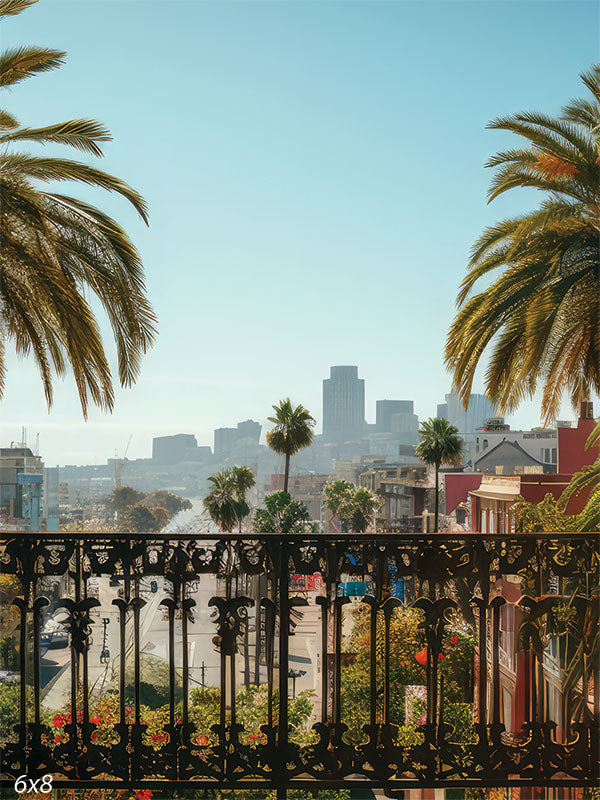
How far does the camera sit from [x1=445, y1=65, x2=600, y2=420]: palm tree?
19.2 feet

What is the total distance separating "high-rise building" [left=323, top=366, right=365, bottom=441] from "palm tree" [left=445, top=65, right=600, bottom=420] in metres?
168

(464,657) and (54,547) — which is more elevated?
(54,547)

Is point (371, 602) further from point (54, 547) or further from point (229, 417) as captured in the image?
point (229, 417)

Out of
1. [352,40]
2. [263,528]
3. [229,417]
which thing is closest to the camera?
[352,40]

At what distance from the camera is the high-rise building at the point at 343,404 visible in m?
180

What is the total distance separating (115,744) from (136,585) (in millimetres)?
621

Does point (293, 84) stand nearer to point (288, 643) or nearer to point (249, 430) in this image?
point (288, 643)

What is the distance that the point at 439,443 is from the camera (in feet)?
115

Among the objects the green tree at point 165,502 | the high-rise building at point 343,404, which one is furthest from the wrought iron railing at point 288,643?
the high-rise building at point 343,404

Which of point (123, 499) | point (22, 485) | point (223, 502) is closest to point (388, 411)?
point (123, 499)

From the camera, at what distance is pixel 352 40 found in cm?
438

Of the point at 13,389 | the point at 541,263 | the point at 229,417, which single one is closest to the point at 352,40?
the point at 541,263

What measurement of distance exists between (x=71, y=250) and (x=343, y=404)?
7219 inches

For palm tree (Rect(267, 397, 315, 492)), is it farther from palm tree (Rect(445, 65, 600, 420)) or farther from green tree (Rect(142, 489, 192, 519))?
green tree (Rect(142, 489, 192, 519))
